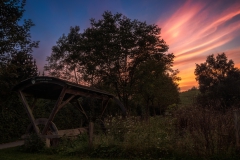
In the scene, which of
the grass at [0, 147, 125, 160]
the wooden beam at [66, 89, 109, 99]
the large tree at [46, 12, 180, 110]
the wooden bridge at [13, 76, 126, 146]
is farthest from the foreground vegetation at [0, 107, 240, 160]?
the large tree at [46, 12, 180, 110]

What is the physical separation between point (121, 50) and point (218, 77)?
1165 inches

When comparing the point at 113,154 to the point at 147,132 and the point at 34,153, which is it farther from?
the point at 34,153

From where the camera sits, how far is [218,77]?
4716cm

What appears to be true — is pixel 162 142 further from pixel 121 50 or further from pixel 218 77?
pixel 218 77

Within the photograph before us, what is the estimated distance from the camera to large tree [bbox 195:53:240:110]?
42.4 m

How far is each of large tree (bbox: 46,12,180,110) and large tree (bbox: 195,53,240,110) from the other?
2066 centimetres

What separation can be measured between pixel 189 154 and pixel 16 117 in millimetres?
12040

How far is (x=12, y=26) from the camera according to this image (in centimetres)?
1366

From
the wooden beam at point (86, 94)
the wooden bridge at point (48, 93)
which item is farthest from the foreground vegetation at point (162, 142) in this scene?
the wooden beam at point (86, 94)

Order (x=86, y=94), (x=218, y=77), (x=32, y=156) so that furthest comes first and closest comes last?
(x=218, y=77)
(x=86, y=94)
(x=32, y=156)

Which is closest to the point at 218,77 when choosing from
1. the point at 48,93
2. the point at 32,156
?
the point at 48,93

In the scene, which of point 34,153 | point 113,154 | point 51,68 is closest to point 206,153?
point 113,154

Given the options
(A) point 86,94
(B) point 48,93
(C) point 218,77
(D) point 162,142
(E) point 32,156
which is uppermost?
(C) point 218,77

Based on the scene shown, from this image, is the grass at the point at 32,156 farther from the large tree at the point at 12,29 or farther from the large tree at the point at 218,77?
the large tree at the point at 218,77
